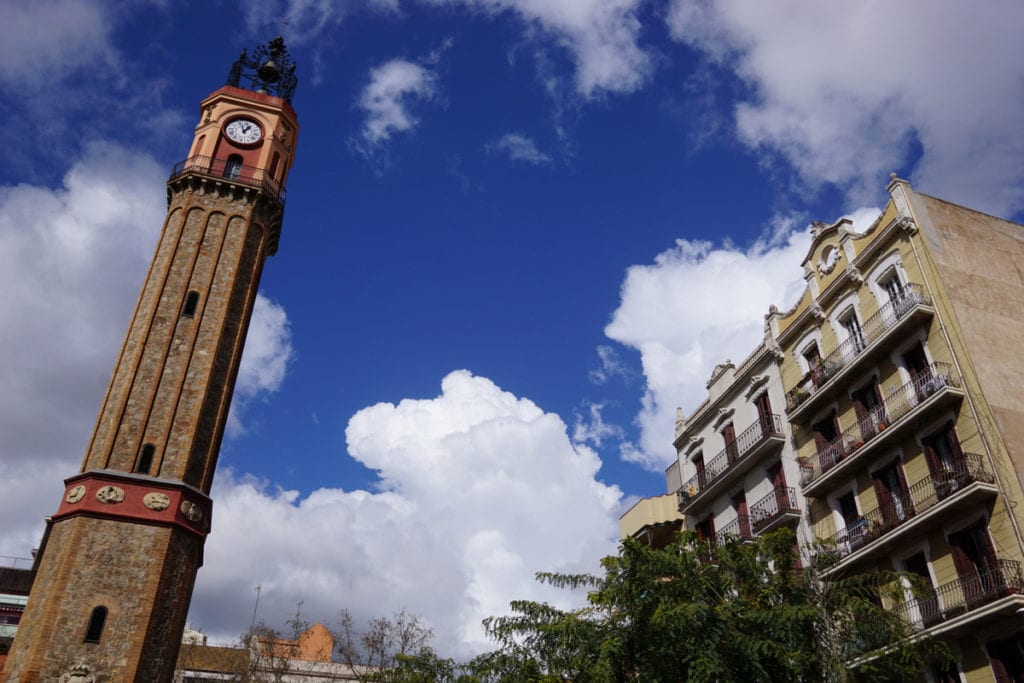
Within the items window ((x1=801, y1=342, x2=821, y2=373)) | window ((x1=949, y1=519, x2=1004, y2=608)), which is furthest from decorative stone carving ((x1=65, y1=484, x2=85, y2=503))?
window ((x1=949, y1=519, x2=1004, y2=608))

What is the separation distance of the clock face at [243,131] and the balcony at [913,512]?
28.9m

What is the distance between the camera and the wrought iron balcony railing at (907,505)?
2009 cm

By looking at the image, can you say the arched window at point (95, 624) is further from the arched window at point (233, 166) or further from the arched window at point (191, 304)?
the arched window at point (233, 166)

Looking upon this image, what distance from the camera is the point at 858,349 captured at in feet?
82.5

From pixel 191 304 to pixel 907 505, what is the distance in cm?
2527

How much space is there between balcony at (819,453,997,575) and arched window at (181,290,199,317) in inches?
924

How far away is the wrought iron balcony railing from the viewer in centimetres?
2009

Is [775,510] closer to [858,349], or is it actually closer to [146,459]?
[858,349]

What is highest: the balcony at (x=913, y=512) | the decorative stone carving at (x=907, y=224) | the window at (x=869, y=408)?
the decorative stone carving at (x=907, y=224)

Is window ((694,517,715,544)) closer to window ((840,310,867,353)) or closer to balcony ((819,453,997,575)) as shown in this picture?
balcony ((819,453,997,575))

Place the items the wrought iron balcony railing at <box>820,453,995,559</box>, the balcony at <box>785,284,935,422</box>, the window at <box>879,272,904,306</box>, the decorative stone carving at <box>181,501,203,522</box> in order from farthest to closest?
the decorative stone carving at <box>181,501,203,522</box> → the window at <box>879,272,904,306</box> → the balcony at <box>785,284,935,422</box> → the wrought iron balcony railing at <box>820,453,995,559</box>

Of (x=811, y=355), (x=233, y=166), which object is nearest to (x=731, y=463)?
(x=811, y=355)

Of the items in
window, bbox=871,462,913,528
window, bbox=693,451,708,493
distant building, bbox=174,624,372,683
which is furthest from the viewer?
distant building, bbox=174,624,372,683

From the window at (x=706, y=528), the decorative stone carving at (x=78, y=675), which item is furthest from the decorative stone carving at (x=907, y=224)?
the decorative stone carving at (x=78, y=675)
